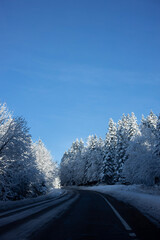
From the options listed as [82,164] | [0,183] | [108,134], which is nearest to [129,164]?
[108,134]

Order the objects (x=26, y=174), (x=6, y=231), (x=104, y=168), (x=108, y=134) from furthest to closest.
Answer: (x=108, y=134)
(x=104, y=168)
(x=26, y=174)
(x=6, y=231)

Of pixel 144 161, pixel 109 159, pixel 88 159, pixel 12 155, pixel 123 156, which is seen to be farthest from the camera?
pixel 88 159

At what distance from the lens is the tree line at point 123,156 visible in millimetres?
26172

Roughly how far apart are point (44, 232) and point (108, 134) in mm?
46819

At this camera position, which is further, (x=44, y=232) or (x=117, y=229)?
(x=117, y=229)

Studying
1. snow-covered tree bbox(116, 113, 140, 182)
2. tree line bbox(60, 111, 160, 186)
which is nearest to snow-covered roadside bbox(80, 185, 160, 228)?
tree line bbox(60, 111, 160, 186)

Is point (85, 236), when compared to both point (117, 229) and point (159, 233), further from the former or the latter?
point (159, 233)

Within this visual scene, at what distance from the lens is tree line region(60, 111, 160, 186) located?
26172 mm

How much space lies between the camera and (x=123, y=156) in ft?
144

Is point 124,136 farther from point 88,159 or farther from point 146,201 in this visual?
point 146,201

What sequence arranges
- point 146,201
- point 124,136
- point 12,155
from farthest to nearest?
point 124,136 < point 12,155 < point 146,201

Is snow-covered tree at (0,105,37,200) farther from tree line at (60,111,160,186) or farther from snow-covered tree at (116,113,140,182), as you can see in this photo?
snow-covered tree at (116,113,140,182)

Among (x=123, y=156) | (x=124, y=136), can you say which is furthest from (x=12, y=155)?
(x=124, y=136)

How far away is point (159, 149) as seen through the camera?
2448cm
